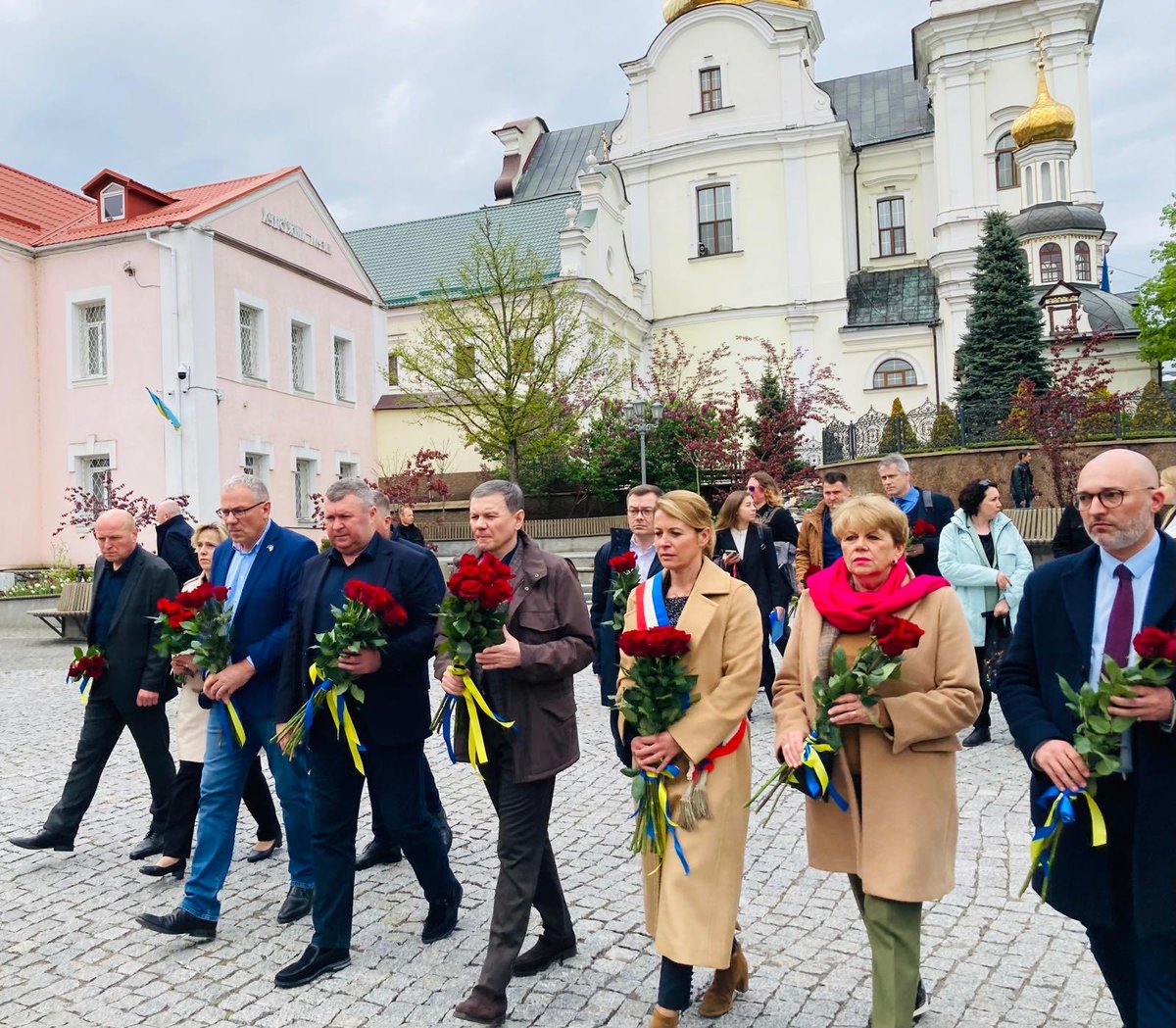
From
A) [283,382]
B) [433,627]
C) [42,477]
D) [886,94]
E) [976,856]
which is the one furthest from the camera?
[886,94]

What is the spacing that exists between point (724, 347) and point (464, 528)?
1621cm

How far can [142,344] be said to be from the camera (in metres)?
24.1

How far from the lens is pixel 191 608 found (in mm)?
4809

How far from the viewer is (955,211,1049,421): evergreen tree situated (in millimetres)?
27953

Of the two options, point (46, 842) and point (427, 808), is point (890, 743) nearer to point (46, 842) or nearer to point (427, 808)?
point (427, 808)

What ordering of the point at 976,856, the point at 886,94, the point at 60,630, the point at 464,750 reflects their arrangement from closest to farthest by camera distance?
the point at 464,750
the point at 976,856
the point at 60,630
the point at 886,94

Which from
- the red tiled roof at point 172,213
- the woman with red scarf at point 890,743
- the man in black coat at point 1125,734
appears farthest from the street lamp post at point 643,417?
the man in black coat at point 1125,734

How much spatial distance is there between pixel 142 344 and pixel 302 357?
519cm

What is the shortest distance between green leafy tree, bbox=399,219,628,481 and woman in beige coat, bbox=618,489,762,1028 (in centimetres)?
2133

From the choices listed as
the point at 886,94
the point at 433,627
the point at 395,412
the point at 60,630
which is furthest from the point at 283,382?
the point at 886,94

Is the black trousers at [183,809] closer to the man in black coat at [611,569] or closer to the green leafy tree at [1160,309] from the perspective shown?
the man in black coat at [611,569]

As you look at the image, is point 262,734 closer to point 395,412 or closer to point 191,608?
point 191,608

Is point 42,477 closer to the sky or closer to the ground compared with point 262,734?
closer to the sky

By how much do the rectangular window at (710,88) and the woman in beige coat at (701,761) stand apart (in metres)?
39.7
